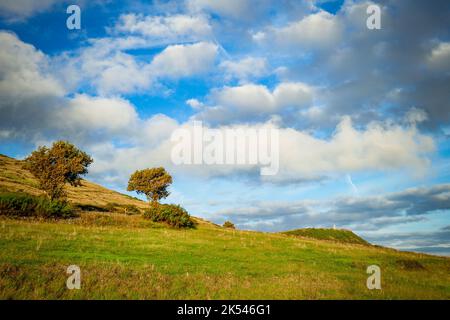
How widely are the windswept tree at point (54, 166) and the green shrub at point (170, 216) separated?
15.9 meters

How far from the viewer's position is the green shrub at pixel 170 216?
181 feet

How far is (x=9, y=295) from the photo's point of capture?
36.4ft

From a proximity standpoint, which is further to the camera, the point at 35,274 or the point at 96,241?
the point at 96,241

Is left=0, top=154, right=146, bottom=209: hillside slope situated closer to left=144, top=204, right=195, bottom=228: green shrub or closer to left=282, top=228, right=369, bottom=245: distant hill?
left=144, top=204, right=195, bottom=228: green shrub

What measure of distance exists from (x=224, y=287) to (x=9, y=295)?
778cm

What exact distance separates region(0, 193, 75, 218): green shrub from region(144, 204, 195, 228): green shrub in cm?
1306

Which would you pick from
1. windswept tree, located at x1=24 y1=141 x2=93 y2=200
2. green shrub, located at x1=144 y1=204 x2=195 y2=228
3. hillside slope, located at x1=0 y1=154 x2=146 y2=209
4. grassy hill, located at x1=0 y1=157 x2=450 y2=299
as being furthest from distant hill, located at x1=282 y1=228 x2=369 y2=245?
grassy hill, located at x1=0 y1=157 x2=450 y2=299

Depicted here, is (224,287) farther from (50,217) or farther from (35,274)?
(50,217)

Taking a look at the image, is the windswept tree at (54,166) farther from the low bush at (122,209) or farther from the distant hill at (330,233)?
the distant hill at (330,233)
